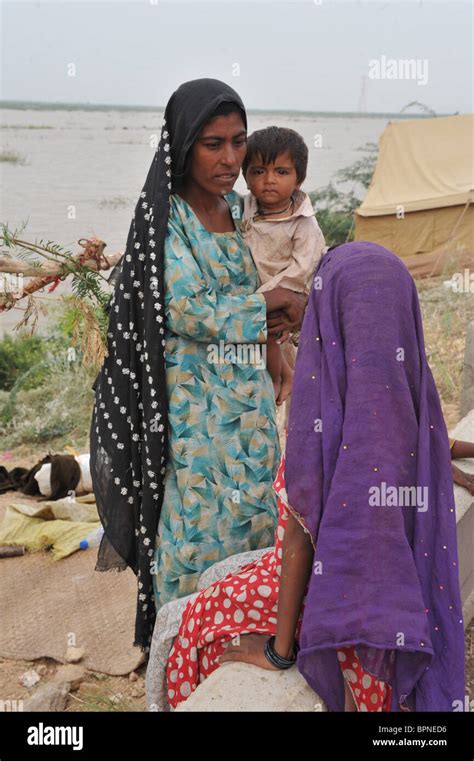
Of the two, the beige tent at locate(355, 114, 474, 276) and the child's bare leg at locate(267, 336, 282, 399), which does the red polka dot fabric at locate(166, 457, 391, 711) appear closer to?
the child's bare leg at locate(267, 336, 282, 399)

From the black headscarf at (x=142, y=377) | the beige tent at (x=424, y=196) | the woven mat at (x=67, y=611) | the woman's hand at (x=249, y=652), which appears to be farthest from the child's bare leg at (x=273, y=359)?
the beige tent at (x=424, y=196)

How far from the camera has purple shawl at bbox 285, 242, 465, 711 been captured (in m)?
1.56

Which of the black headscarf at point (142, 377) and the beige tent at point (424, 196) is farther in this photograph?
the beige tent at point (424, 196)

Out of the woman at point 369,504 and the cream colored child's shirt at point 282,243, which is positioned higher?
the cream colored child's shirt at point 282,243

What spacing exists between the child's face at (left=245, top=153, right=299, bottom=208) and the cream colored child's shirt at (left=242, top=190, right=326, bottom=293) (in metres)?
Result: 0.05

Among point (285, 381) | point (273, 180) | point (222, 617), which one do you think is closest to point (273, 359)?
point (285, 381)

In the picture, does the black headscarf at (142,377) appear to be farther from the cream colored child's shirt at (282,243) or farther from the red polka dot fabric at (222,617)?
the red polka dot fabric at (222,617)

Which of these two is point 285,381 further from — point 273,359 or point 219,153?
point 219,153

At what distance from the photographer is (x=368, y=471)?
1.57 meters

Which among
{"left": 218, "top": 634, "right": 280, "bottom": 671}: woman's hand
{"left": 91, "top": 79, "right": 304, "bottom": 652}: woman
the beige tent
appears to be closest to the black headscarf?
{"left": 91, "top": 79, "right": 304, "bottom": 652}: woman

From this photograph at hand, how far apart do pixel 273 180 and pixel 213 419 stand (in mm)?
756

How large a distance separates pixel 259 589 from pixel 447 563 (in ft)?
1.47

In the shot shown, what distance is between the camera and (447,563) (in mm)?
1678

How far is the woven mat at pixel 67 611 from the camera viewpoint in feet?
11.2
